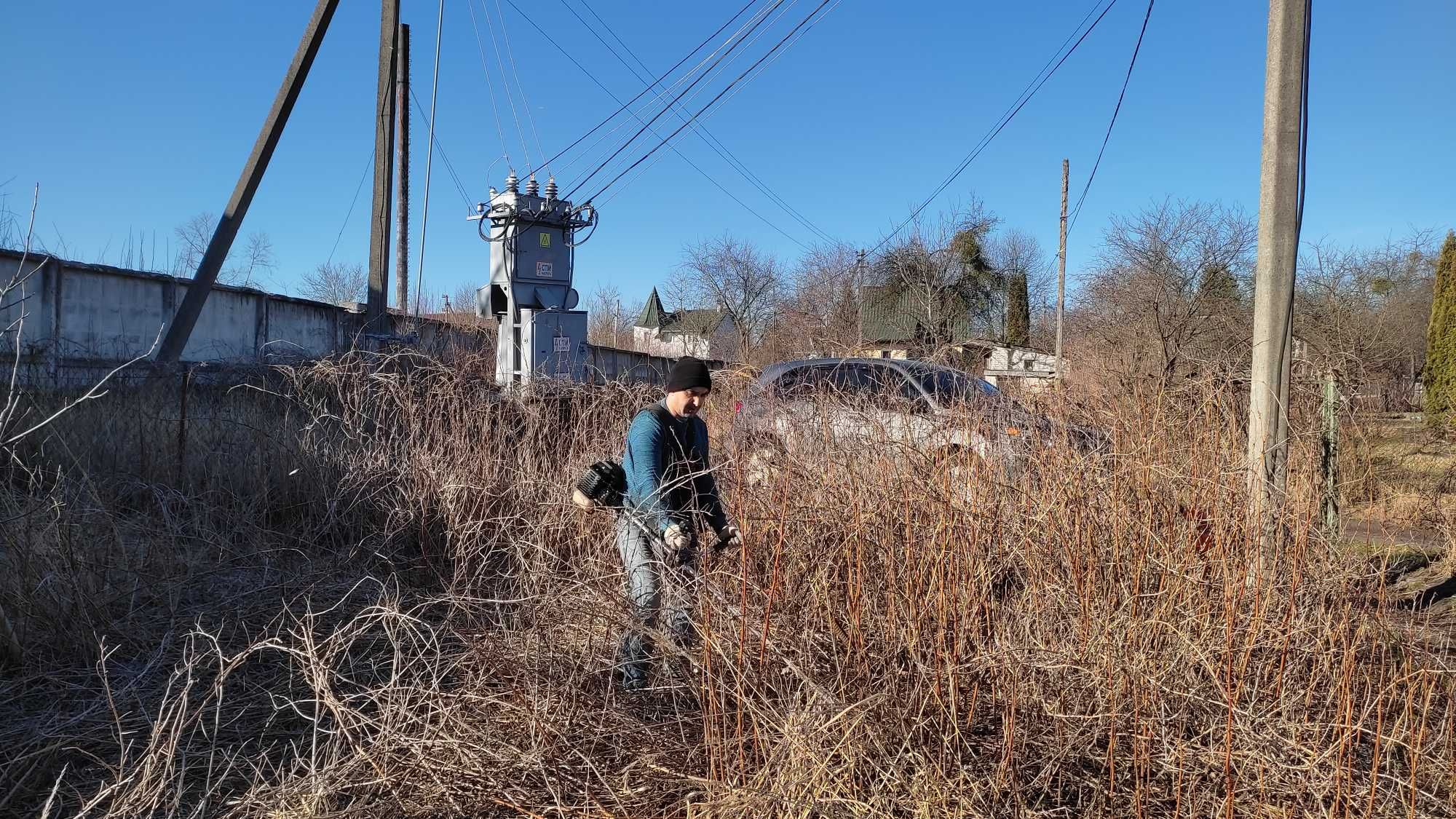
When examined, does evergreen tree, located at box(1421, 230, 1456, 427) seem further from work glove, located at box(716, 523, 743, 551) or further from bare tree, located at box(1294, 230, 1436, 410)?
work glove, located at box(716, 523, 743, 551)

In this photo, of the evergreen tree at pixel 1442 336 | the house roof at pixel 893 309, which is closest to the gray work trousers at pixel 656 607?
the evergreen tree at pixel 1442 336

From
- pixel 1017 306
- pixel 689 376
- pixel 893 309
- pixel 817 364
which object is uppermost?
pixel 1017 306

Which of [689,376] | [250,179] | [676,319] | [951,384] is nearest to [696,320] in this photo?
[676,319]

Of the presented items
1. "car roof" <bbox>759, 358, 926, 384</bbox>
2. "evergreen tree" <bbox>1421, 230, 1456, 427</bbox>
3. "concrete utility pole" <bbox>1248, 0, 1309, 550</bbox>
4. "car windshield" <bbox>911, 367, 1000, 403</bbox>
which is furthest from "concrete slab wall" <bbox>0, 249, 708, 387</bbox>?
"evergreen tree" <bbox>1421, 230, 1456, 427</bbox>

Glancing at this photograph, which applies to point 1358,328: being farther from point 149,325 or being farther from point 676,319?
point 676,319

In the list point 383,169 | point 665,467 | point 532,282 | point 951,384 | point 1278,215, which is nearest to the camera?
point 665,467

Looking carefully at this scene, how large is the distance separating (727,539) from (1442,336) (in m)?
14.9

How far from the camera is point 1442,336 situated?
13.5 m

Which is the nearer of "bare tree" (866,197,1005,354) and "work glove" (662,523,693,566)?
"work glove" (662,523,693,566)

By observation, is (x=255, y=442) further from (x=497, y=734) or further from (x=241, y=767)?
(x=497, y=734)

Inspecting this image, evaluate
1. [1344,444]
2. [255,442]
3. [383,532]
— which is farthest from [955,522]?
[255,442]

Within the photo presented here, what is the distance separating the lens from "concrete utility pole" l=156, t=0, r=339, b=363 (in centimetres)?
862

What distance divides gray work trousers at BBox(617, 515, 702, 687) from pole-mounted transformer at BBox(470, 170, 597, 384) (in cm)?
664

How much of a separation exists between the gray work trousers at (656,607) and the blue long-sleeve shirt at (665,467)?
18 centimetres
